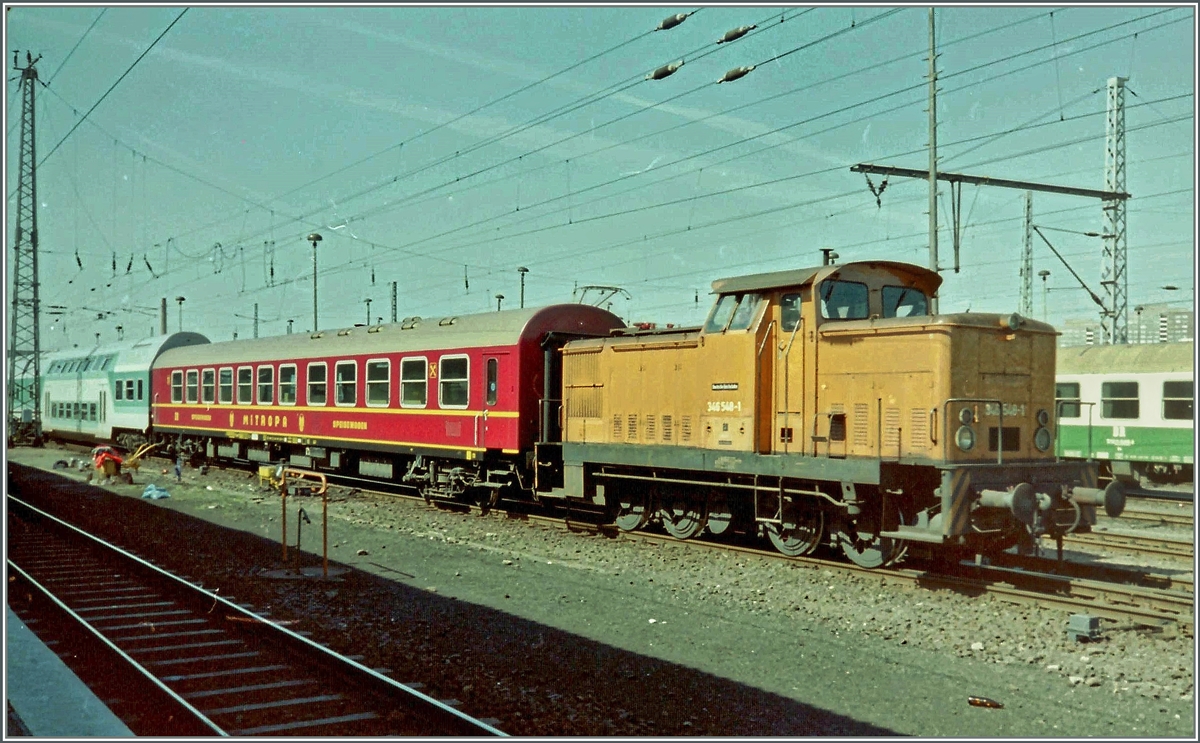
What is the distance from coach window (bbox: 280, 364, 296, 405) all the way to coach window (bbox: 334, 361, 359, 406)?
7.48ft

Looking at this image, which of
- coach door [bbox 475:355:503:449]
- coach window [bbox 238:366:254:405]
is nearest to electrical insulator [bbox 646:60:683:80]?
coach door [bbox 475:355:503:449]

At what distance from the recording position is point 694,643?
866 centimetres

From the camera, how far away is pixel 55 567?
12680 millimetres

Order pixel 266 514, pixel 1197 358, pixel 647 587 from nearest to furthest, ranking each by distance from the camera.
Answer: pixel 1197 358, pixel 647 587, pixel 266 514

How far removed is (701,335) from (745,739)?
7.79 meters

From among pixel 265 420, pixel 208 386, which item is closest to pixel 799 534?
pixel 265 420

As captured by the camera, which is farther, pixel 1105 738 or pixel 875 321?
pixel 875 321

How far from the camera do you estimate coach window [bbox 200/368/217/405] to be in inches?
1094

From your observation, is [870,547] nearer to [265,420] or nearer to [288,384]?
[288,384]

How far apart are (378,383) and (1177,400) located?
18503 millimetres

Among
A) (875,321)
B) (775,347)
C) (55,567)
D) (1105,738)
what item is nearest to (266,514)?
(55,567)

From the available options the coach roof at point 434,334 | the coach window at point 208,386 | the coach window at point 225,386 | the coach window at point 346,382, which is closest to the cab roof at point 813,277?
the coach roof at point 434,334

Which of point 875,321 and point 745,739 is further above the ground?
point 875,321

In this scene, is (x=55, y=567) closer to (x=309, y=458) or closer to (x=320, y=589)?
(x=320, y=589)
